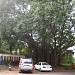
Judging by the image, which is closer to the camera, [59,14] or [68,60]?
[59,14]

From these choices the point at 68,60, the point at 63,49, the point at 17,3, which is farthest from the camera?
the point at 68,60

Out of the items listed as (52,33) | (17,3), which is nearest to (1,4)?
(17,3)

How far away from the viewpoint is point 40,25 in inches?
1024

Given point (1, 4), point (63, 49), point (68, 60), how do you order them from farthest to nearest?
point (68, 60) → point (63, 49) → point (1, 4)

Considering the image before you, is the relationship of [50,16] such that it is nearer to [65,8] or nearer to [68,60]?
[65,8]

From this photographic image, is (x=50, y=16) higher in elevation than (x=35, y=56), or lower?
higher

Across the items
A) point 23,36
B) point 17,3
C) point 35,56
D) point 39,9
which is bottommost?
point 35,56

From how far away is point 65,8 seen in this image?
2584cm

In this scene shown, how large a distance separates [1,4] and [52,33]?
754cm

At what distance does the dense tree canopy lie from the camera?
25750 mm

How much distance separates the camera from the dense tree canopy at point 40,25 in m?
25.8

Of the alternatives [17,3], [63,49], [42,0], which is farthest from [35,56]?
[42,0]

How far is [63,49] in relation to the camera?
33.9 meters

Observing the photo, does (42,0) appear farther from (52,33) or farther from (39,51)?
(39,51)
